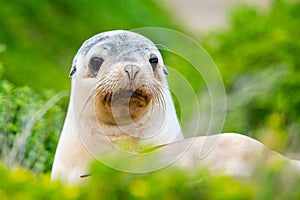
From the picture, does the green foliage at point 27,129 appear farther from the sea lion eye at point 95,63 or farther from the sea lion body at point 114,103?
the sea lion eye at point 95,63

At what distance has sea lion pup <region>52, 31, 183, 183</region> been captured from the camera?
517 centimetres

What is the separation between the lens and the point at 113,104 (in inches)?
205

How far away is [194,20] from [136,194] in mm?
14317

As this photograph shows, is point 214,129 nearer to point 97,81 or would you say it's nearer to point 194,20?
point 97,81

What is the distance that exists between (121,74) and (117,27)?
715cm

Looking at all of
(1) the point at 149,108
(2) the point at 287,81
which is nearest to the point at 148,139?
(1) the point at 149,108

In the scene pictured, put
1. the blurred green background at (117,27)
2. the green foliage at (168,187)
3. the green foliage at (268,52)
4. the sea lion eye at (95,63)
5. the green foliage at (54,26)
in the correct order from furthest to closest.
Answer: the green foliage at (54,26)
the green foliage at (268,52)
the blurred green background at (117,27)
the sea lion eye at (95,63)
the green foliage at (168,187)

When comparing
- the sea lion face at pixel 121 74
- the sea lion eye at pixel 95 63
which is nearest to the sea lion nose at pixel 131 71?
the sea lion face at pixel 121 74

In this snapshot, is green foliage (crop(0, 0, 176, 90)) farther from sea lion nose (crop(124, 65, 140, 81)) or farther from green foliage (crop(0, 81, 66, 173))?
sea lion nose (crop(124, 65, 140, 81))

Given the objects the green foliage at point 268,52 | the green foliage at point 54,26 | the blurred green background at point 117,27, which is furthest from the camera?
the green foliage at point 54,26

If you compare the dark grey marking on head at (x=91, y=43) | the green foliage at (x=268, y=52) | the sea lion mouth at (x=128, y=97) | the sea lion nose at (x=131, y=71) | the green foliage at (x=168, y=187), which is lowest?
the green foliage at (x=168, y=187)

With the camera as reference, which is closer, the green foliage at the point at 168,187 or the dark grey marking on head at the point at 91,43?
the green foliage at the point at 168,187

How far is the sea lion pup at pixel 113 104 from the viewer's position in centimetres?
517

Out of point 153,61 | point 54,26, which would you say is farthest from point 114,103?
point 54,26
